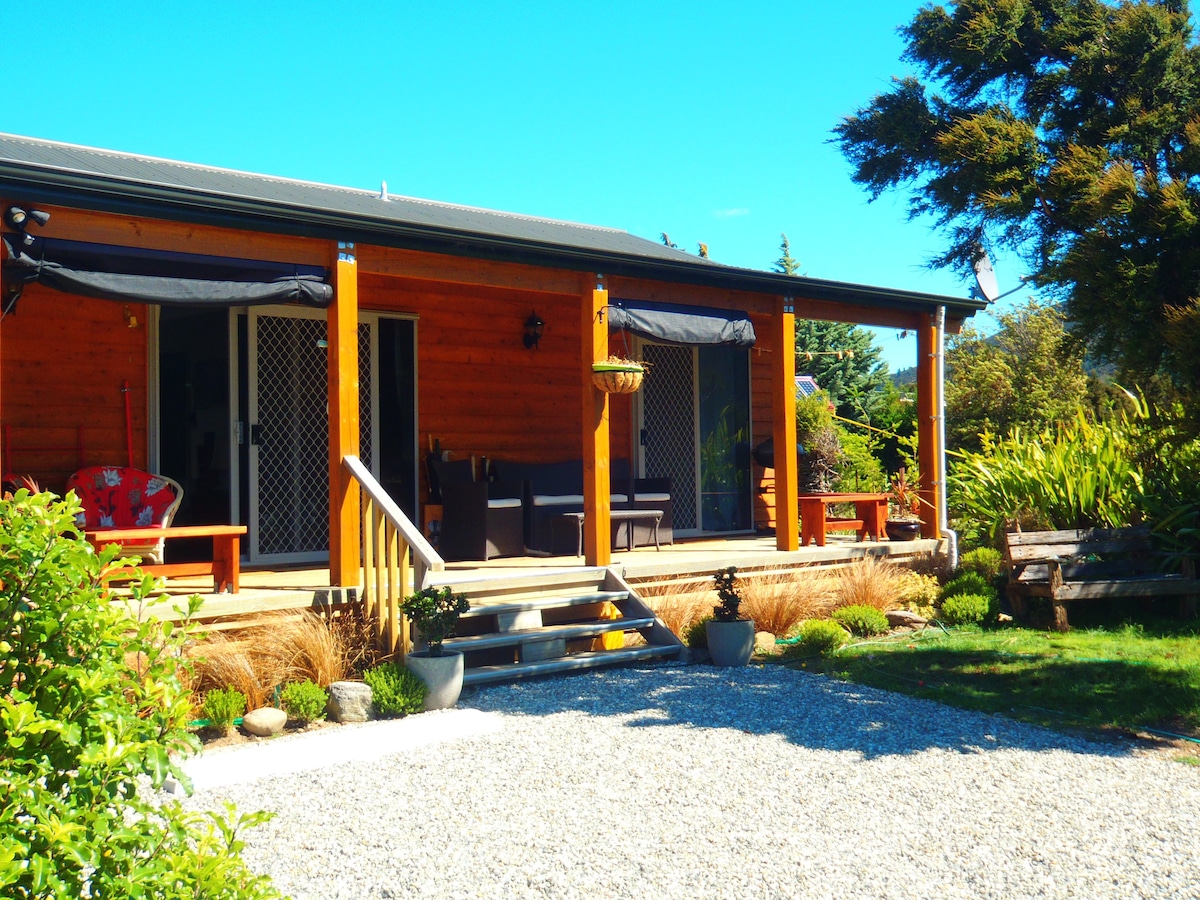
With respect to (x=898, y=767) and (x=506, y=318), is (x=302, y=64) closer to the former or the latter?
(x=506, y=318)

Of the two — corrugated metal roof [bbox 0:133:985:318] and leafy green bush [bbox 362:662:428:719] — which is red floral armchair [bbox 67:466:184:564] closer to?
corrugated metal roof [bbox 0:133:985:318]

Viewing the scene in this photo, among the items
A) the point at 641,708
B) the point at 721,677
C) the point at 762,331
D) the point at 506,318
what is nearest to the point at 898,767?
the point at 641,708

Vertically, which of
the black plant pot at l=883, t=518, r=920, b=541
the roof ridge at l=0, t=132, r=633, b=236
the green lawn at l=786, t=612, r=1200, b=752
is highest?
the roof ridge at l=0, t=132, r=633, b=236

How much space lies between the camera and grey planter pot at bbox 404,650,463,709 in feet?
19.5

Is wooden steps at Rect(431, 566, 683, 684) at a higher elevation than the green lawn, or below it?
higher

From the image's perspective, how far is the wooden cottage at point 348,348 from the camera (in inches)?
247

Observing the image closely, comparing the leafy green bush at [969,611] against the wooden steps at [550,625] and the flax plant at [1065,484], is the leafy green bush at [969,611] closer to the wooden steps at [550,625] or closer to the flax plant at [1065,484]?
the flax plant at [1065,484]

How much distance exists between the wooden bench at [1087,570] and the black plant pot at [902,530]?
1541mm

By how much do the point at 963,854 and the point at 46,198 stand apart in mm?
5458

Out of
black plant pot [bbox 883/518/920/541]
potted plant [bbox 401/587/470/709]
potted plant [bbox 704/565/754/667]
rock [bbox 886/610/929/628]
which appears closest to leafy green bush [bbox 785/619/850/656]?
potted plant [bbox 704/565/754/667]

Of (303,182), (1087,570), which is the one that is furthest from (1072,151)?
(303,182)

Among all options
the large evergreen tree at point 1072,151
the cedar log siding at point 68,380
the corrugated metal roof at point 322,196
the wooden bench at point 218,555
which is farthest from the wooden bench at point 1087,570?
the cedar log siding at point 68,380

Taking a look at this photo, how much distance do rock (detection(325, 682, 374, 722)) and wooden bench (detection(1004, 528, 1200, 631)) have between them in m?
5.30

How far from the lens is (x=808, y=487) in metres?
11.9
